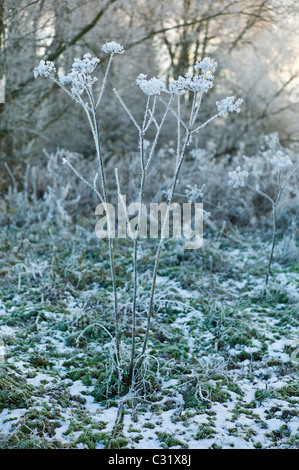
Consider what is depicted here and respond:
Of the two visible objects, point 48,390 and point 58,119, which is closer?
point 48,390

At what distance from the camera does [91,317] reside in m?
3.27

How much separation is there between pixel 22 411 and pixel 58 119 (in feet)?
20.5

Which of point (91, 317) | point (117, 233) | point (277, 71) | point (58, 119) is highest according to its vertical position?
point (277, 71)

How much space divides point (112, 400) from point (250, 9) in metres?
6.58

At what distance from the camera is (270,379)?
263 cm

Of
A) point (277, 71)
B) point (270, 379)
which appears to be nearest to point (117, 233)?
point (270, 379)

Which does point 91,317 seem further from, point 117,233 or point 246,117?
point 246,117
